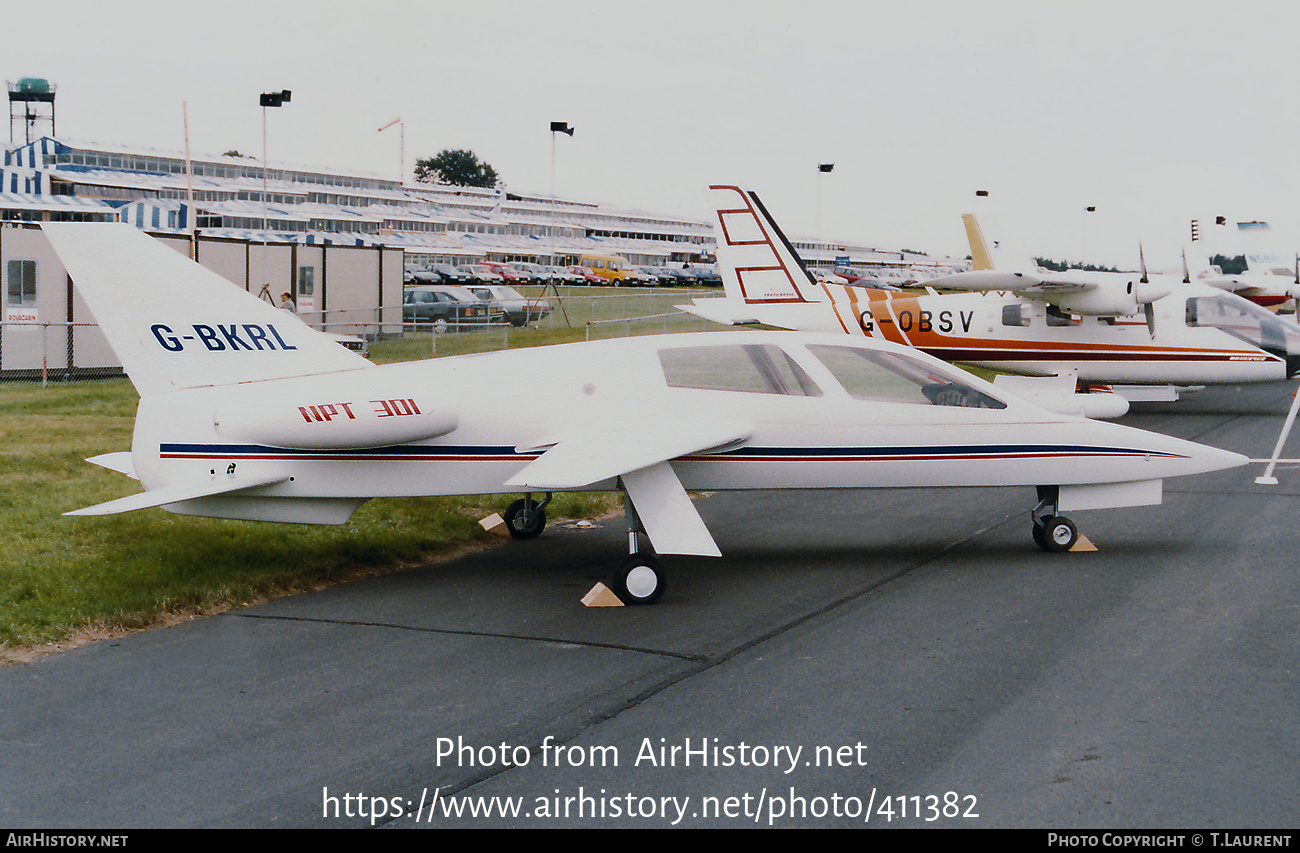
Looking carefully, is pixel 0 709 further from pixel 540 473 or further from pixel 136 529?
pixel 136 529

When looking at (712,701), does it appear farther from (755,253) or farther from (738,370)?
(755,253)

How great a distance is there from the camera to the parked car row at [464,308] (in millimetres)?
40938

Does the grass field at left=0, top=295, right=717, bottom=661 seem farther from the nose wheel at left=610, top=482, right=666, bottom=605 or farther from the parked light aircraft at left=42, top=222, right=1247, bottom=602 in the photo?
the nose wheel at left=610, top=482, right=666, bottom=605

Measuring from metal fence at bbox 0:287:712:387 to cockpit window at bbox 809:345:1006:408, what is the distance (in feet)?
48.6

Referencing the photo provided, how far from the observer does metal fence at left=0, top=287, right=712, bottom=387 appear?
23766 mm

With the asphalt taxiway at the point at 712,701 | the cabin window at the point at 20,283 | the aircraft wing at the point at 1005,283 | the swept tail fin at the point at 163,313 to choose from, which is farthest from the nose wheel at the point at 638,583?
the cabin window at the point at 20,283

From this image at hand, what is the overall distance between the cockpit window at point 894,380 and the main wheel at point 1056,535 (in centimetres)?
116

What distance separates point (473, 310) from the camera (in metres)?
44.8

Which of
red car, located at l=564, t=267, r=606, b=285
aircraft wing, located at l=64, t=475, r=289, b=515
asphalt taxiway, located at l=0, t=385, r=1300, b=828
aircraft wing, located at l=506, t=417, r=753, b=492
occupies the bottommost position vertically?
asphalt taxiway, located at l=0, t=385, r=1300, b=828

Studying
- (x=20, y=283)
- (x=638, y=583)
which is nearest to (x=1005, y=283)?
(x=638, y=583)

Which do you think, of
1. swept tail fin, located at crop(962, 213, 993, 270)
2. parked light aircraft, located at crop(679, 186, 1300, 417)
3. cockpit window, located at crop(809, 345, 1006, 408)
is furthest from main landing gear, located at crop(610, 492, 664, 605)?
swept tail fin, located at crop(962, 213, 993, 270)

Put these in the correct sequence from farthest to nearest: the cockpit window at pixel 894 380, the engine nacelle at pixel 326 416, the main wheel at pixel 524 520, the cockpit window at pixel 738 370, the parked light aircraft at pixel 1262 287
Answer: the parked light aircraft at pixel 1262 287 < the main wheel at pixel 524 520 < the cockpit window at pixel 894 380 < the cockpit window at pixel 738 370 < the engine nacelle at pixel 326 416

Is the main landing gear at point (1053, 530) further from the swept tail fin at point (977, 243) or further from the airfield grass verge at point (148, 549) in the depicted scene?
the swept tail fin at point (977, 243)

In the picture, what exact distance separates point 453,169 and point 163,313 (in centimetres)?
17859
